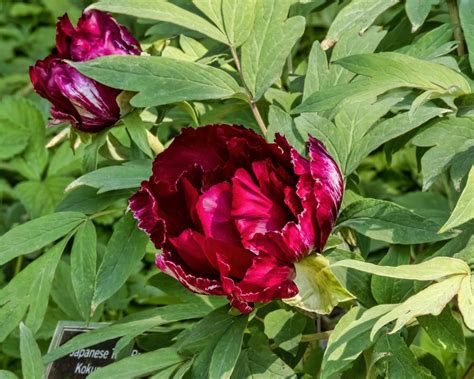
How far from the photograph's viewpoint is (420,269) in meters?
0.70

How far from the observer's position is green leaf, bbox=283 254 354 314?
73cm

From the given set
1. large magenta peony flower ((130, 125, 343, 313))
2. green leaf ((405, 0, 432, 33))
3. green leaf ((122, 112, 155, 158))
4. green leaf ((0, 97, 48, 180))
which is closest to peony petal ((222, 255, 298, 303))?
large magenta peony flower ((130, 125, 343, 313))

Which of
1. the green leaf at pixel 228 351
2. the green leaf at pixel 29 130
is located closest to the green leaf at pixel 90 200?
the green leaf at pixel 228 351

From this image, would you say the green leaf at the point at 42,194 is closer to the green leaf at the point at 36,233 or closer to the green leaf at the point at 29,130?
the green leaf at the point at 29,130

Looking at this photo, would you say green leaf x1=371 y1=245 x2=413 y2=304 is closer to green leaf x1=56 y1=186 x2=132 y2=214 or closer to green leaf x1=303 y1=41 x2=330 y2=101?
green leaf x1=303 y1=41 x2=330 y2=101

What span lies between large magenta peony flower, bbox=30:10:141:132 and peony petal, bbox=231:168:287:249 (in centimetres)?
22

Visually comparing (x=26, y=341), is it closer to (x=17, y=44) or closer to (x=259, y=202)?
(x=259, y=202)

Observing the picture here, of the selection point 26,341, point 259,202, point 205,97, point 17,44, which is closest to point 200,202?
point 259,202

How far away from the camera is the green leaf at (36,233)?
95 cm

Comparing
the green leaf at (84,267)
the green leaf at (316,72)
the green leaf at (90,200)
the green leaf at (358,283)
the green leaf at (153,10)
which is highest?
the green leaf at (153,10)

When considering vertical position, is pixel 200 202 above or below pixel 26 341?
above

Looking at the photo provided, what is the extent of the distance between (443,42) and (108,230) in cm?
123

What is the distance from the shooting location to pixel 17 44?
262 centimetres

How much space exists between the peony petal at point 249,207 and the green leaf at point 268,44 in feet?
0.59
